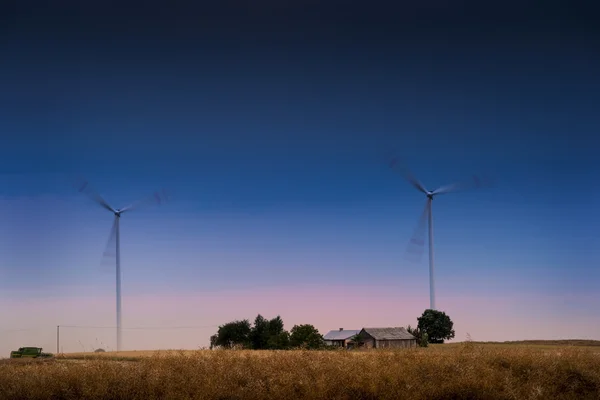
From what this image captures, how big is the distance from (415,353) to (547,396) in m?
7.63

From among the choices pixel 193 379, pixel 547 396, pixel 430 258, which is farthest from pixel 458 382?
Result: pixel 430 258

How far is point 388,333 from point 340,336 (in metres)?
12.0

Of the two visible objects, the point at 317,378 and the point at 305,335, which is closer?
the point at 317,378

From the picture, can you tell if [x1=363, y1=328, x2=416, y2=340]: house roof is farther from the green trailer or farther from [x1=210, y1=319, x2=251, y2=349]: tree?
the green trailer

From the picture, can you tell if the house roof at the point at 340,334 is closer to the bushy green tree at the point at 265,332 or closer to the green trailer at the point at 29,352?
the bushy green tree at the point at 265,332

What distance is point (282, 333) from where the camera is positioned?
81.9 m

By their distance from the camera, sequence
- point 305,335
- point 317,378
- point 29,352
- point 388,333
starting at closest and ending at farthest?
point 317,378 < point 29,352 < point 305,335 < point 388,333

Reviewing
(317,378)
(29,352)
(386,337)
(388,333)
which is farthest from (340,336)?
(317,378)

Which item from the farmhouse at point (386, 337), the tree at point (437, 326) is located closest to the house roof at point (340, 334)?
the farmhouse at point (386, 337)

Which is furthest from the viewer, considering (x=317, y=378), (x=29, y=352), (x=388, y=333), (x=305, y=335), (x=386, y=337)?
(x=388, y=333)

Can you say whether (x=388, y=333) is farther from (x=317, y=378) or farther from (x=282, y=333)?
(x=317, y=378)

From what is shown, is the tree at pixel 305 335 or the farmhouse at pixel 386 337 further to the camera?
the farmhouse at pixel 386 337

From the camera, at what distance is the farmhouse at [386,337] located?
96812 mm

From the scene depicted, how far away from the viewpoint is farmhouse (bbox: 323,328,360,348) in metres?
106
